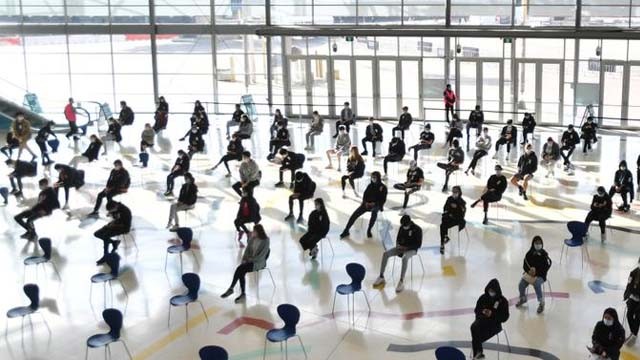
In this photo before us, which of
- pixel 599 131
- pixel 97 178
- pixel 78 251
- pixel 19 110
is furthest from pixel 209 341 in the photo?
pixel 19 110

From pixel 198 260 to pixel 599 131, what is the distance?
1658 centimetres

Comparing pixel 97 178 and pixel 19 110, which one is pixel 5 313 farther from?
pixel 19 110

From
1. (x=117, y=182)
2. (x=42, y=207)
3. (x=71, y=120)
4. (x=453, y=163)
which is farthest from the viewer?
(x=71, y=120)

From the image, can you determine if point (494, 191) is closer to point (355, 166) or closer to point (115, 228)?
point (355, 166)

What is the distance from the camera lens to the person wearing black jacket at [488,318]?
11977mm

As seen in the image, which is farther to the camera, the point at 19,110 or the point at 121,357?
the point at 19,110

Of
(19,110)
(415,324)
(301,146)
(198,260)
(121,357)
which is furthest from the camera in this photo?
(19,110)

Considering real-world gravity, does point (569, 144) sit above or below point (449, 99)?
below

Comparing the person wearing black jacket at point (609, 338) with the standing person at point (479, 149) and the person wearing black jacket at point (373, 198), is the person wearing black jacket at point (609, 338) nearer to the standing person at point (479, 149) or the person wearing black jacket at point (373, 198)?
Result: the person wearing black jacket at point (373, 198)

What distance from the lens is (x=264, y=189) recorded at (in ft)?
70.7

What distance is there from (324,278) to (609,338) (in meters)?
5.47

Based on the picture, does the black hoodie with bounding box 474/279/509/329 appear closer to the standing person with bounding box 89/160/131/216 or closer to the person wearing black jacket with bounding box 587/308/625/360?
the person wearing black jacket with bounding box 587/308/625/360

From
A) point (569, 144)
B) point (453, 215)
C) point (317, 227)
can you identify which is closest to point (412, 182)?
point (453, 215)

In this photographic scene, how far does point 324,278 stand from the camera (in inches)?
606
